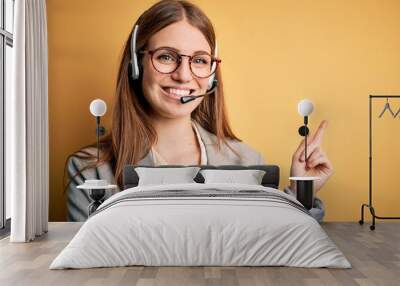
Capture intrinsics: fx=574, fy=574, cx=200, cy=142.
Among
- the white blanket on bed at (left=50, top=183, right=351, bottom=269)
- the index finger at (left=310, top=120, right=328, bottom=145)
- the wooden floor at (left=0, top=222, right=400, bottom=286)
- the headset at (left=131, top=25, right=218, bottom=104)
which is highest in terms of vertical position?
the headset at (left=131, top=25, right=218, bottom=104)

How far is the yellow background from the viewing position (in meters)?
7.07

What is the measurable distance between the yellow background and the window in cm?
77

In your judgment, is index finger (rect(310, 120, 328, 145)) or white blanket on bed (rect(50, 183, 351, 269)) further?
index finger (rect(310, 120, 328, 145))

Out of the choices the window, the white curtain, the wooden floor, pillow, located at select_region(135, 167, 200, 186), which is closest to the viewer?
the wooden floor

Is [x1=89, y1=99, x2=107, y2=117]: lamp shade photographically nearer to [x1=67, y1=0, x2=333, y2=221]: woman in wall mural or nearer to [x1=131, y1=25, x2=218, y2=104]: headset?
[x1=67, y1=0, x2=333, y2=221]: woman in wall mural

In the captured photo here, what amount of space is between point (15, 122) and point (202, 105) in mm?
2322

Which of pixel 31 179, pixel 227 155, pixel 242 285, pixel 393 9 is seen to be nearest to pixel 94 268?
pixel 242 285

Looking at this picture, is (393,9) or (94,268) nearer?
(94,268)

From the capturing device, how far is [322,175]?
23.2 feet

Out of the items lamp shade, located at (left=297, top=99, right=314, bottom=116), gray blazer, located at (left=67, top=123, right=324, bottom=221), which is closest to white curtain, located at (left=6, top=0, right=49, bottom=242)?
gray blazer, located at (left=67, top=123, right=324, bottom=221)

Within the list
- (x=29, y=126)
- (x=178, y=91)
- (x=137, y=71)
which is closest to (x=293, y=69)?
(x=178, y=91)

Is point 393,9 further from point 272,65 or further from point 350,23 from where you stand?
point 272,65

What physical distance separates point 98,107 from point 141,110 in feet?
1.68

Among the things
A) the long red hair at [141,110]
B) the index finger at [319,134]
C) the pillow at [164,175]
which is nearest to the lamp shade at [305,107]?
the index finger at [319,134]
